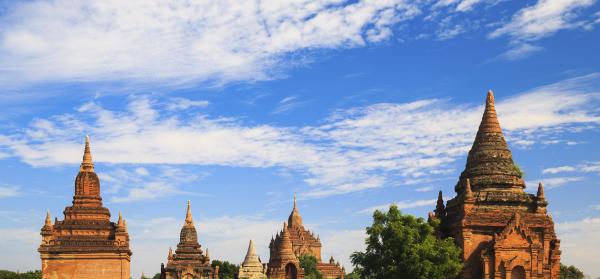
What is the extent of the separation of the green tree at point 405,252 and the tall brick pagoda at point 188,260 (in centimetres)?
2050

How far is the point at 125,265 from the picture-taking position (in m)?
52.4

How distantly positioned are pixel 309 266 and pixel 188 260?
48.6 m

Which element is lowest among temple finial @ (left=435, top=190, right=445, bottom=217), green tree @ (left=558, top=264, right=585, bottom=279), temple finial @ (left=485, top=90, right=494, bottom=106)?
green tree @ (left=558, top=264, right=585, bottom=279)

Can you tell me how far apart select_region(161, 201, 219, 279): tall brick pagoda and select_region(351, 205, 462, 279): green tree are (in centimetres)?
2050

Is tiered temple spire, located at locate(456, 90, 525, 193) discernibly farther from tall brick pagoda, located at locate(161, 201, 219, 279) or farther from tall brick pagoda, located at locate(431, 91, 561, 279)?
tall brick pagoda, located at locate(161, 201, 219, 279)

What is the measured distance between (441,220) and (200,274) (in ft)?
76.5

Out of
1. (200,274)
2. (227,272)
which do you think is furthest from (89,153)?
(227,272)

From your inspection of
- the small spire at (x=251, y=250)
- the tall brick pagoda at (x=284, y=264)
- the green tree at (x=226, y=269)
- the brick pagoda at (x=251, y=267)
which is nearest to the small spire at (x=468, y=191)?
the brick pagoda at (x=251, y=267)

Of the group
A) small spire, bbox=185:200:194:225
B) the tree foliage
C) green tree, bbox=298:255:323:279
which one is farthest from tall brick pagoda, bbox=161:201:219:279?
green tree, bbox=298:255:323:279

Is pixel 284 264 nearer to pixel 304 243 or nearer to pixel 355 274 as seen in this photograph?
pixel 355 274

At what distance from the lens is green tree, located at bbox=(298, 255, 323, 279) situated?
113812 millimetres

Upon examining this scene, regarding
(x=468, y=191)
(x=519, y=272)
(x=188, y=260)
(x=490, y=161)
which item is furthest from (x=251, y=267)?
(x=519, y=272)

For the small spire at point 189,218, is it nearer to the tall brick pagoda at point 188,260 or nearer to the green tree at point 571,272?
the tall brick pagoda at point 188,260

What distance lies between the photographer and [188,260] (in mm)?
70438
